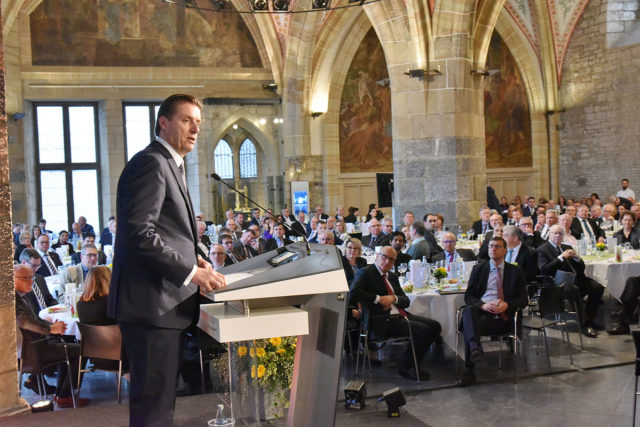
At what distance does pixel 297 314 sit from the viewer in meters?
3.14

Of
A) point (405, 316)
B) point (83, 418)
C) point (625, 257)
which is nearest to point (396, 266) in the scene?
point (405, 316)

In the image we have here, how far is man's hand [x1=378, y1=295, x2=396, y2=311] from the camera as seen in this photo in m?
6.74

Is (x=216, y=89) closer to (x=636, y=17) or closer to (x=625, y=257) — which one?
(x=636, y=17)

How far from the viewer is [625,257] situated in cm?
913

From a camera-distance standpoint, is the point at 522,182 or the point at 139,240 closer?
the point at 139,240

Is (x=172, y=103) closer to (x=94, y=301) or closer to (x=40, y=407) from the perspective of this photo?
(x=40, y=407)

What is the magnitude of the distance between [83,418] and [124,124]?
17.6 m

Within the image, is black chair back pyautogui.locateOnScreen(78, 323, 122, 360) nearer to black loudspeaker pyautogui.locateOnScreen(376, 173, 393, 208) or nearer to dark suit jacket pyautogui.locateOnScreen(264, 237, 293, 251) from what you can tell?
dark suit jacket pyautogui.locateOnScreen(264, 237, 293, 251)

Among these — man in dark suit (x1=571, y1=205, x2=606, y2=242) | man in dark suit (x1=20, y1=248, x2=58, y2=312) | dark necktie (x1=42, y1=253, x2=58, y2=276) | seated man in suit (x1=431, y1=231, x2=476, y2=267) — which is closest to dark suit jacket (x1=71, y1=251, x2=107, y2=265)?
dark necktie (x1=42, y1=253, x2=58, y2=276)

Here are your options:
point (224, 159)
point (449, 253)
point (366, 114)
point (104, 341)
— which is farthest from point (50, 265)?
point (366, 114)

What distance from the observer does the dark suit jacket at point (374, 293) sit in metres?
6.73

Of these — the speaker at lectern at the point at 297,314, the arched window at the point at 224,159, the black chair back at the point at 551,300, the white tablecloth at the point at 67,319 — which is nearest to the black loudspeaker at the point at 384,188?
the arched window at the point at 224,159

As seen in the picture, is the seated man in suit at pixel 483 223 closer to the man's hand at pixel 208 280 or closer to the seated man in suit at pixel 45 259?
the seated man in suit at pixel 45 259

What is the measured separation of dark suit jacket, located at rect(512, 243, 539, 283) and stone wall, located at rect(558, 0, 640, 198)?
13184 millimetres
